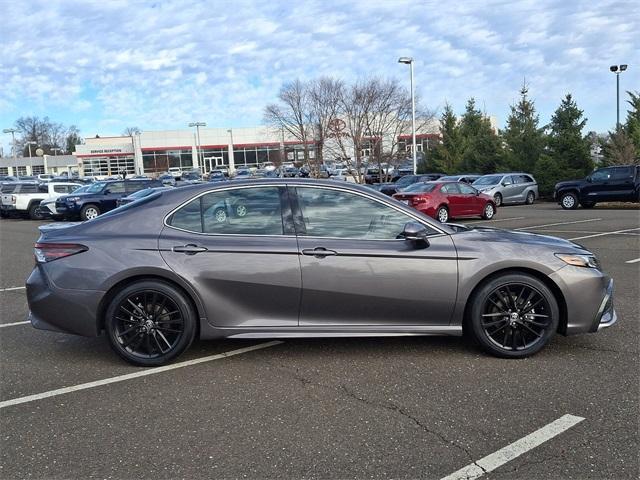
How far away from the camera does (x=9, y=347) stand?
541cm

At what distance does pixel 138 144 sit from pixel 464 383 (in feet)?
302

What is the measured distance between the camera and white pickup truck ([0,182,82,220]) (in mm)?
24297

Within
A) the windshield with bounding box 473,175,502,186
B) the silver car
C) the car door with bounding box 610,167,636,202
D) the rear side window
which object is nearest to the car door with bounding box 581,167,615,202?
the car door with bounding box 610,167,636,202

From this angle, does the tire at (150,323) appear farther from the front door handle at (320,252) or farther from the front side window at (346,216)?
the front side window at (346,216)

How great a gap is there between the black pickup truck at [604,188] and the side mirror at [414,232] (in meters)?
20.0

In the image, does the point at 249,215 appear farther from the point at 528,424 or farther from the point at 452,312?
the point at 528,424

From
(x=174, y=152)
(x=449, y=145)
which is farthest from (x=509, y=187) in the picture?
(x=174, y=152)

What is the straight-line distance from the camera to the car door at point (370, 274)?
15.0 feet

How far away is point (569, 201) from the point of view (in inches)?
890

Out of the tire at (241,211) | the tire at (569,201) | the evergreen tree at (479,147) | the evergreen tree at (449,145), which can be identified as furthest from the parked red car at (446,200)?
the evergreen tree at (449,145)

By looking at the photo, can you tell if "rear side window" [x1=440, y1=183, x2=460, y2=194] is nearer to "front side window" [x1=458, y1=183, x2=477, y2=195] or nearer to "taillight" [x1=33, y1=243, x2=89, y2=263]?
Answer: "front side window" [x1=458, y1=183, x2=477, y2=195]

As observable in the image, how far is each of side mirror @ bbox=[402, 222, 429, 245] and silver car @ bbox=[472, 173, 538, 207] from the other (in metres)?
22.5

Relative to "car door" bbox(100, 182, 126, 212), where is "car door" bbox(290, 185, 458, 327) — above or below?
below

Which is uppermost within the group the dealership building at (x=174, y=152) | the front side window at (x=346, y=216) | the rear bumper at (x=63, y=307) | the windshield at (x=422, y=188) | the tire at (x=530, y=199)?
the dealership building at (x=174, y=152)
